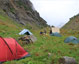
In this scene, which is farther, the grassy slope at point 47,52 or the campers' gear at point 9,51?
the campers' gear at point 9,51

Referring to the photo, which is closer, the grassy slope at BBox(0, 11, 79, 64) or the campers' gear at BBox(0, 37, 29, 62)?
the grassy slope at BBox(0, 11, 79, 64)

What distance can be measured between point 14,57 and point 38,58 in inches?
72.8

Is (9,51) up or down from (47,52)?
up

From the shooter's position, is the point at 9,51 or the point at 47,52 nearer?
the point at 9,51

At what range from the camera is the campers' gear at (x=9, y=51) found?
35.0 ft

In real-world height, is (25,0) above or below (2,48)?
above

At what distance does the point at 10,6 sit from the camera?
74.1 m

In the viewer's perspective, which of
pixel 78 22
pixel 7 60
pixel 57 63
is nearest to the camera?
pixel 57 63

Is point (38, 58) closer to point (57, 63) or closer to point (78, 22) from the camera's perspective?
point (57, 63)

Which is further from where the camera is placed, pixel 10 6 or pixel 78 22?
pixel 10 6

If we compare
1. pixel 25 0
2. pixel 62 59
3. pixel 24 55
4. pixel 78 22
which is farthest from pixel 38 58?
pixel 25 0

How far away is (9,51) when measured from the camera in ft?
36.1

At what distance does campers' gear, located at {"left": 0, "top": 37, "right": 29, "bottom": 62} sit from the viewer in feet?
35.0

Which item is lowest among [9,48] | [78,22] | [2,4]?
[9,48]
